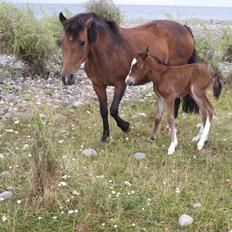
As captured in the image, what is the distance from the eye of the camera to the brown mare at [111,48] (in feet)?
18.5

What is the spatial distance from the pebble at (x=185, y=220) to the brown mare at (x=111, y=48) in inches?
87.9

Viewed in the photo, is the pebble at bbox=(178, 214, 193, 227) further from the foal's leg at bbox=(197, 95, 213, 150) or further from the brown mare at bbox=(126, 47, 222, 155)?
the foal's leg at bbox=(197, 95, 213, 150)

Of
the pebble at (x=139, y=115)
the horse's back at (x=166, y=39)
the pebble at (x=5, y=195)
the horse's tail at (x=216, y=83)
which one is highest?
the horse's back at (x=166, y=39)

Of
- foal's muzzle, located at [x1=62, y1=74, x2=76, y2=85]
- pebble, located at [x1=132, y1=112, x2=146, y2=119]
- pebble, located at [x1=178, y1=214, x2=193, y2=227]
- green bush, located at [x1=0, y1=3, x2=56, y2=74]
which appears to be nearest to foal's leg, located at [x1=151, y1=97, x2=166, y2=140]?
pebble, located at [x1=132, y1=112, x2=146, y2=119]

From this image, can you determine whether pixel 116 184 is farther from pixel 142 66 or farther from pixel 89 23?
pixel 89 23

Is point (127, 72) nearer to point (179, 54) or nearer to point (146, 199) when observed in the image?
point (179, 54)

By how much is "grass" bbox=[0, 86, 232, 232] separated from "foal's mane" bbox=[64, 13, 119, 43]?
1.11 metres

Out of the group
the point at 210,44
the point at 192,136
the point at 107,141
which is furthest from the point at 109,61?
the point at 210,44

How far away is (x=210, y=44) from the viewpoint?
428 inches

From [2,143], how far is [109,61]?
1.79m

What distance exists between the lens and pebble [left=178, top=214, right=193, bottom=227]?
420 centimetres

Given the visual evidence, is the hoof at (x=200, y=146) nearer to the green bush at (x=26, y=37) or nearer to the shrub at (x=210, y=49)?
the shrub at (x=210, y=49)

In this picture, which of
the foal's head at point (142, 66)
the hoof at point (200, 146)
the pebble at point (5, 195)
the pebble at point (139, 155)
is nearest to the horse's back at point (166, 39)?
the foal's head at point (142, 66)

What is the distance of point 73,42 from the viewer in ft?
18.4
